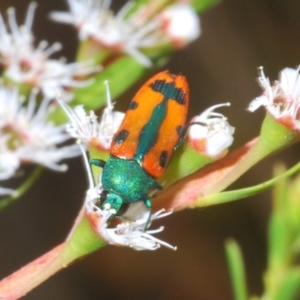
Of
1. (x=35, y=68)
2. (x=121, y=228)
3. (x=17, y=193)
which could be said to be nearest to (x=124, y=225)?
(x=121, y=228)

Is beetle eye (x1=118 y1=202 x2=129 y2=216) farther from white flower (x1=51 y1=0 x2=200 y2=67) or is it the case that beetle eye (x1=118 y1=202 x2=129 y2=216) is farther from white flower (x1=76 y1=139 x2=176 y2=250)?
white flower (x1=51 y1=0 x2=200 y2=67)

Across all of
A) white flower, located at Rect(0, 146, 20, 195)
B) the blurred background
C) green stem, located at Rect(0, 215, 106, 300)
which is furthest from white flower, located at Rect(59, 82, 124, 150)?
the blurred background

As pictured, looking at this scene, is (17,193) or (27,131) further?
(27,131)

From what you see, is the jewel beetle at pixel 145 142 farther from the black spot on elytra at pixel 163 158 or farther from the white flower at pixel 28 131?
the white flower at pixel 28 131

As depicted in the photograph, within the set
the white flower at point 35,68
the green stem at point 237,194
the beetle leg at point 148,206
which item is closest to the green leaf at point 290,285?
the green stem at point 237,194

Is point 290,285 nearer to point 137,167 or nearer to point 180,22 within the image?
point 137,167

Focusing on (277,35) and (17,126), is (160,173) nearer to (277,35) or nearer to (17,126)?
(17,126)

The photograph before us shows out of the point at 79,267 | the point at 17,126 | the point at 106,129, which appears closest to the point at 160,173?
the point at 106,129
